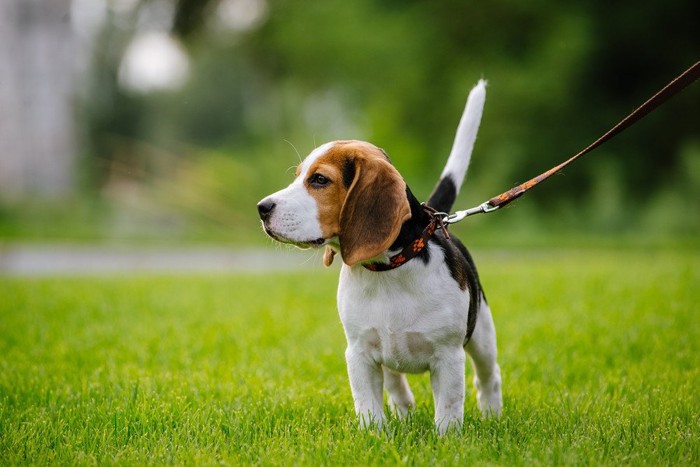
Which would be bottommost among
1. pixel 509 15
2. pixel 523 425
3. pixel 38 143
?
pixel 523 425

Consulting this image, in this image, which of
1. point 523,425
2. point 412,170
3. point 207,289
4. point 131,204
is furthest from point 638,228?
point 523,425

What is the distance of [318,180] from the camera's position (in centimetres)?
317

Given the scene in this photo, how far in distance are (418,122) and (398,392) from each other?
1652 centimetres

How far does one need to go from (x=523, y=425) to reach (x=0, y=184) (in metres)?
16.9

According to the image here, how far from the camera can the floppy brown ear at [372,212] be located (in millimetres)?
3014

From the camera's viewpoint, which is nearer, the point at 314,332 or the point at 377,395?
the point at 377,395

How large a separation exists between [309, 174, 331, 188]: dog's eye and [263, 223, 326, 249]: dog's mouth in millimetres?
233

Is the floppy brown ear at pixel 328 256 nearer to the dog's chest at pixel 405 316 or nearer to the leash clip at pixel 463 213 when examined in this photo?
the dog's chest at pixel 405 316

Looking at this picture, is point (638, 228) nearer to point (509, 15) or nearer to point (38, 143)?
point (509, 15)

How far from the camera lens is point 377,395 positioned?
330 cm

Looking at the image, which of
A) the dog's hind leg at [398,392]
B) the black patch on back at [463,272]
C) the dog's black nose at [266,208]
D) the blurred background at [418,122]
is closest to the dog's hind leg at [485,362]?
the black patch on back at [463,272]

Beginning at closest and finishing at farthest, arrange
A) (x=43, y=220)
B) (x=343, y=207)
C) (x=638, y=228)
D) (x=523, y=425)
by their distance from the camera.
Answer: (x=343, y=207) < (x=523, y=425) < (x=638, y=228) < (x=43, y=220)

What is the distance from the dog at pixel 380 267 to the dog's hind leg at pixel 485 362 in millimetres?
390

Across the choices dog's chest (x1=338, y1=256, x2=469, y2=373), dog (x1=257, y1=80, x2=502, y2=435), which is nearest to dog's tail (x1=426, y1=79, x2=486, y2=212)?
dog (x1=257, y1=80, x2=502, y2=435)
